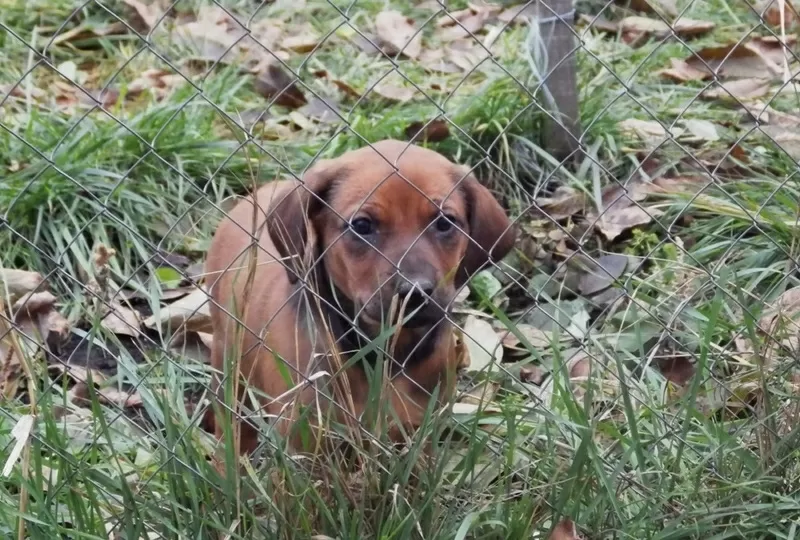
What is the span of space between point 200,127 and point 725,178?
2.10 metres

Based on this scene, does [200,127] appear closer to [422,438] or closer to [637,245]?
[637,245]

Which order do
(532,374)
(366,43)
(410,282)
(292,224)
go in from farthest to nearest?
(366,43), (532,374), (292,224), (410,282)

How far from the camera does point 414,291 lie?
106 inches

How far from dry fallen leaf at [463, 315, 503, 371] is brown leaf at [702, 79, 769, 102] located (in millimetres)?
1755

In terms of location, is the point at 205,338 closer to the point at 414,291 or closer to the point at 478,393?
the point at 478,393

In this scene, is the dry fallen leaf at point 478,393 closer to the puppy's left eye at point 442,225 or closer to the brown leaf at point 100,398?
the puppy's left eye at point 442,225

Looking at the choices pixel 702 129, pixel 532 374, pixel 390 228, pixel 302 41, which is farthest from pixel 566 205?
pixel 302 41

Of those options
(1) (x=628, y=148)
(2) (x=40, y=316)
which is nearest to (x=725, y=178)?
(1) (x=628, y=148)

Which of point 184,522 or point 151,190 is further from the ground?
point 184,522

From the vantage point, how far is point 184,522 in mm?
2254

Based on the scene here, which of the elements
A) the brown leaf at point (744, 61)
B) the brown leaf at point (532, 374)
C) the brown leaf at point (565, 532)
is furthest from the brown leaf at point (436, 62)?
the brown leaf at point (565, 532)

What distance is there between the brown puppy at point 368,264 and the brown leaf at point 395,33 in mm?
2272

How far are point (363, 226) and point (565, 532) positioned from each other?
1060mm

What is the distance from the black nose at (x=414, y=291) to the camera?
2635 millimetres
